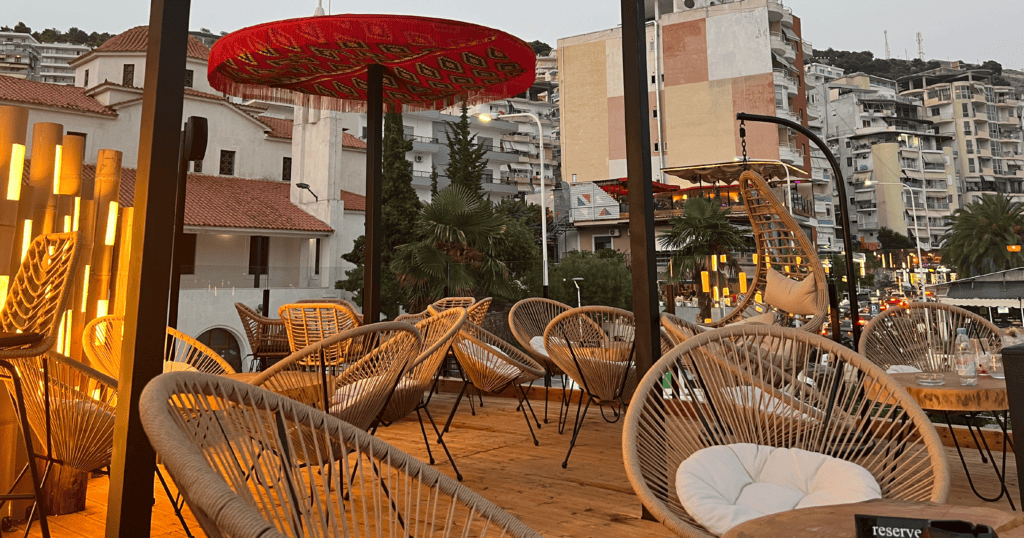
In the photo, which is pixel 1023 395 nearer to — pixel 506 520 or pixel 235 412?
pixel 506 520

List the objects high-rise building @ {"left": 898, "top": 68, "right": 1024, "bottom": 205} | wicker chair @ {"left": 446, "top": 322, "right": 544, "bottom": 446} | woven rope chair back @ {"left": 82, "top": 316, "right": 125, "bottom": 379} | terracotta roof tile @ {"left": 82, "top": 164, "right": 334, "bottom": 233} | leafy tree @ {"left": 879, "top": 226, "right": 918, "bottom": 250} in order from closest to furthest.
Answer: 1. woven rope chair back @ {"left": 82, "top": 316, "right": 125, "bottom": 379}
2. wicker chair @ {"left": 446, "top": 322, "right": 544, "bottom": 446}
3. terracotta roof tile @ {"left": 82, "top": 164, "right": 334, "bottom": 233}
4. leafy tree @ {"left": 879, "top": 226, "right": 918, "bottom": 250}
5. high-rise building @ {"left": 898, "top": 68, "right": 1024, "bottom": 205}

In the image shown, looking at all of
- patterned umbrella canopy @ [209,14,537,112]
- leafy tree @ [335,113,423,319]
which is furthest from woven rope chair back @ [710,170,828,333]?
leafy tree @ [335,113,423,319]

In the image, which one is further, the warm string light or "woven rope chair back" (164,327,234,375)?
"woven rope chair back" (164,327,234,375)

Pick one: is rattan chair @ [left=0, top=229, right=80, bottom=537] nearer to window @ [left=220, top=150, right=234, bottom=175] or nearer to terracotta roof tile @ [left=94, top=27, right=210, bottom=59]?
window @ [left=220, top=150, right=234, bottom=175]

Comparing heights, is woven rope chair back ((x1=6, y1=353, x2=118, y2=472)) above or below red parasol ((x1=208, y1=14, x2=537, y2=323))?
below

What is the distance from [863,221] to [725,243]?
55.2 meters

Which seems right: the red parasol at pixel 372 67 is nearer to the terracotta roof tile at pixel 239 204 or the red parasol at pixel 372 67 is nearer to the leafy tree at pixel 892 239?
the terracotta roof tile at pixel 239 204

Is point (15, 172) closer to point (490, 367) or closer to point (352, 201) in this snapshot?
point (490, 367)

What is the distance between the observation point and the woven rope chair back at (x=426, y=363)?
2.39 meters

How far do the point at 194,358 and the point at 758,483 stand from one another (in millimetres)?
2605

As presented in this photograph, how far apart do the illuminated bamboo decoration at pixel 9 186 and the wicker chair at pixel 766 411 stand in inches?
80.4

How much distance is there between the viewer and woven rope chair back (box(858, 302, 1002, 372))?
2.89 meters

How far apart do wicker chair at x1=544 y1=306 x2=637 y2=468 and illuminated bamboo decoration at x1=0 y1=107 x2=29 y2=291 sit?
2.12 meters

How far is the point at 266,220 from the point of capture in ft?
63.4
